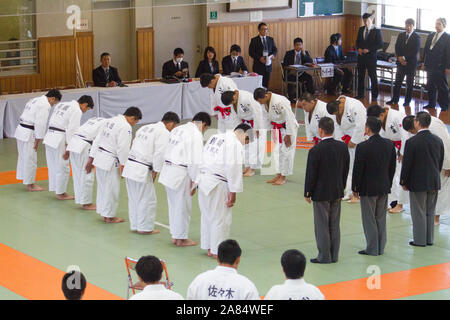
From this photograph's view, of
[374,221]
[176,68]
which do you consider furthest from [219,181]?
[176,68]

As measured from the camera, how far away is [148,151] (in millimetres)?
9414

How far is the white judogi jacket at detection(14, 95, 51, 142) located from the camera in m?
11.2

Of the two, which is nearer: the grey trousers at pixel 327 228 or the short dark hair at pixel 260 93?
the grey trousers at pixel 327 228

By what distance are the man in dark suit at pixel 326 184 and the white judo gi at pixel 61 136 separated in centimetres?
366

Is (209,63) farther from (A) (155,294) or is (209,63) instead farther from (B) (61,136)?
(A) (155,294)

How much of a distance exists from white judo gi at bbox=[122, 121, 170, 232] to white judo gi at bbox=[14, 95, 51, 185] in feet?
7.13

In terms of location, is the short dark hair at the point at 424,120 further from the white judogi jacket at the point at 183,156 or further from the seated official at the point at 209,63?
the seated official at the point at 209,63

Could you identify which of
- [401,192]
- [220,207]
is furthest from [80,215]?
[401,192]

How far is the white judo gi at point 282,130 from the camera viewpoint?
11.7 meters

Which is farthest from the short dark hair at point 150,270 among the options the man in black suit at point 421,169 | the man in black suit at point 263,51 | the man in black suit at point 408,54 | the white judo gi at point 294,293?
the man in black suit at point 263,51

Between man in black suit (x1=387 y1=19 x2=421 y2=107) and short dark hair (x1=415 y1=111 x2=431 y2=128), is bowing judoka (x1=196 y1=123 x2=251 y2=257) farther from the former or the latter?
man in black suit (x1=387 y1=19 x2=421 y2=107)
